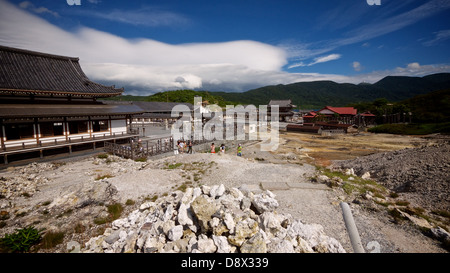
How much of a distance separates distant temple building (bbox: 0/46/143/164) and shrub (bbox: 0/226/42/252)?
12590 millimetres

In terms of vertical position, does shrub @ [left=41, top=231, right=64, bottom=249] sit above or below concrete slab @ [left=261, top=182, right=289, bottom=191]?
below

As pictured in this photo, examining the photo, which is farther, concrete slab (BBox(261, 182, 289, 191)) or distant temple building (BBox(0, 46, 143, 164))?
distant temple building (BBox(0, 46, 143, 164))

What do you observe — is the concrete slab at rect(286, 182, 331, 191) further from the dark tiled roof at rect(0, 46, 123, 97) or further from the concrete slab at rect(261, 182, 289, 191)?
the dark tiled roof at rect(0, 46, 123, 97)

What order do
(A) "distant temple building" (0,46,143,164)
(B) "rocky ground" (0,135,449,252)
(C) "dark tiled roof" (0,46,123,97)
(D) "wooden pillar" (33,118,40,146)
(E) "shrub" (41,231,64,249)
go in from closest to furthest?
(B) "rocky ground" (0,135,449,252)
(E) "shrub" (41,231,64,249)
(A) "distant temple building" (0,46,143,164)
(C) "dark tiled roof" (0,46,123,97)
(D) "wooden pillar" (33,118,40,146)

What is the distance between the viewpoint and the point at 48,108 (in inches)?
705

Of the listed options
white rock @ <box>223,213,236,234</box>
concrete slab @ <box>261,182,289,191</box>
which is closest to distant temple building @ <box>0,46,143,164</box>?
concrete slab @ <box>261,182,289,191</box>

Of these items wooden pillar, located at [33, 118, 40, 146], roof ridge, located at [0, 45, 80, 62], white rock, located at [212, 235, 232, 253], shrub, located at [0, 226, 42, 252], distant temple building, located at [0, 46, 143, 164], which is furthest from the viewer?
roof ridge, located at [0, 45, 80, 62]

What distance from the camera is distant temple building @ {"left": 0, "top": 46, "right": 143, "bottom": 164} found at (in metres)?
16.2

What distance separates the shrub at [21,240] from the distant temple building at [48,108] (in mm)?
12590

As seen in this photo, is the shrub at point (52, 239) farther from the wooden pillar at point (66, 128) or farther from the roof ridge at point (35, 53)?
the roof ridge at point (35, 53)

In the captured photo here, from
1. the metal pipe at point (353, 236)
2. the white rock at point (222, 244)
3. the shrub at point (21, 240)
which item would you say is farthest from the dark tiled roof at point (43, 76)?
the metal pipe at point (353, 236)

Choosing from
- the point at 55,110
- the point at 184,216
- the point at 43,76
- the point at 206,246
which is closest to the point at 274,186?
the point at 184,216

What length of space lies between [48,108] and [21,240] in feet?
51.6
